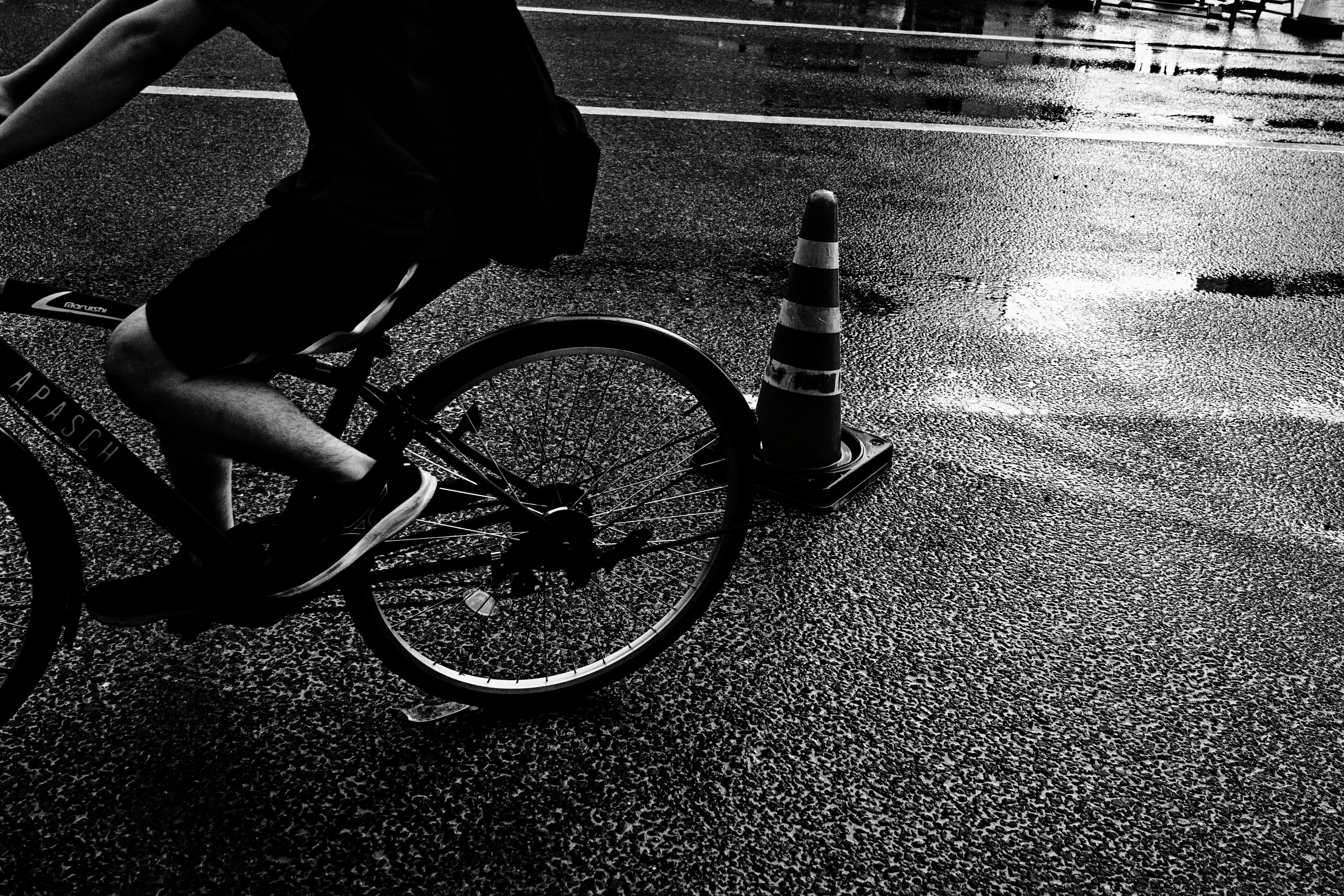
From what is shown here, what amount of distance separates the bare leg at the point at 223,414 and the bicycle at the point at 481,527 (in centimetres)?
8

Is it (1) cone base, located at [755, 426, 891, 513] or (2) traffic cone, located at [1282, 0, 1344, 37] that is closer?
(1) cone base, located at [755, 426, 891, 513]

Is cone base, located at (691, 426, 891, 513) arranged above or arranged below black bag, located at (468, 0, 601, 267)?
below

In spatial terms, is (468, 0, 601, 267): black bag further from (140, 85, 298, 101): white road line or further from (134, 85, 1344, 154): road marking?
(140, 85, 298, 101): white road line

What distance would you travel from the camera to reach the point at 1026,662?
3021 millimetres

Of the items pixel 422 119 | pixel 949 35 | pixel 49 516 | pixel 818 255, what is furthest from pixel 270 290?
pixel 949 35

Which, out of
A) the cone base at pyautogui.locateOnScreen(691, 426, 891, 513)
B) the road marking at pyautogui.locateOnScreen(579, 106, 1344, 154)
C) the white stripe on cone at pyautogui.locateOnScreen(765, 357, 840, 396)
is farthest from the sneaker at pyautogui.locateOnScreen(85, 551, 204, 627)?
the road marking at pyautogui.locateOnScreen(579, 106, 1344, 154)

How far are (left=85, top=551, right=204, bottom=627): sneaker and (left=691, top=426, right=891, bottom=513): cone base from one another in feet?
5.90

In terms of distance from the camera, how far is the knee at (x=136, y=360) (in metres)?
2.07

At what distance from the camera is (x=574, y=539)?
105 inches

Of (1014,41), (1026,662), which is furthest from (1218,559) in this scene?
(1014,41)

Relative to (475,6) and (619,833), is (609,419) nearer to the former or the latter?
(619,833)

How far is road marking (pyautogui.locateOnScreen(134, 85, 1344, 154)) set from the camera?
802 centimetres

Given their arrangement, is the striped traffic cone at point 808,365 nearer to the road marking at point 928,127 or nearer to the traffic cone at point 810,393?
the traffic cone at point 810,393

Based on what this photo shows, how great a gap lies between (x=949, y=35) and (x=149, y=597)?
40.3 ft
